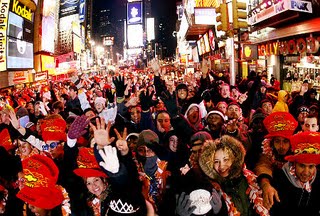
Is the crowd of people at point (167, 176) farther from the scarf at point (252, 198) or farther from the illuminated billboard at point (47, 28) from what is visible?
the illuminated billboard at point (47, 28)

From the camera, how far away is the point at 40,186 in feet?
11.3

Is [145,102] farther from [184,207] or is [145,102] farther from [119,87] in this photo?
[184,207]

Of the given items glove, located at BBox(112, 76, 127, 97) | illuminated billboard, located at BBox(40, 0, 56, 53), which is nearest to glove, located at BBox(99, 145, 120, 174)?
glove, located at BBox(112, 76, 127, 97)

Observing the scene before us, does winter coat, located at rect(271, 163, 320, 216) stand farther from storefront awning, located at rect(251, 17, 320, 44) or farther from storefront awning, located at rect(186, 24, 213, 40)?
storefront awning, located at rect(186, 24, 213, 40)

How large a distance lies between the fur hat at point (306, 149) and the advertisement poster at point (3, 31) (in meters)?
23.2

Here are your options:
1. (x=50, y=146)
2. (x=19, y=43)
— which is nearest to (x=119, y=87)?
(x=50, y=146)

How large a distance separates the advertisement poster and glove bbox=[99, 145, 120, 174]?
75.0 ft

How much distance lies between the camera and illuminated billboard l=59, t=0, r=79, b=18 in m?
62.5

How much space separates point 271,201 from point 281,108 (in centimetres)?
445

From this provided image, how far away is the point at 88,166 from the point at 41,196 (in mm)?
507

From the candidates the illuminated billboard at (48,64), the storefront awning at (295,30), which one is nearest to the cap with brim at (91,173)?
the storefront awning at (295,30)

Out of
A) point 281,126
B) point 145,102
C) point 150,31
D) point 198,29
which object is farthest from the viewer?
point 150,31

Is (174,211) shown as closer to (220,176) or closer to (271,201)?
(220,176)

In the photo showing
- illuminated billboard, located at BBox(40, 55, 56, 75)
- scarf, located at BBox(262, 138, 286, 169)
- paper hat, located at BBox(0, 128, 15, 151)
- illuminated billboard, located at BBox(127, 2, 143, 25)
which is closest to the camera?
scarf, located at BBox(262, 138, 286, 169)
